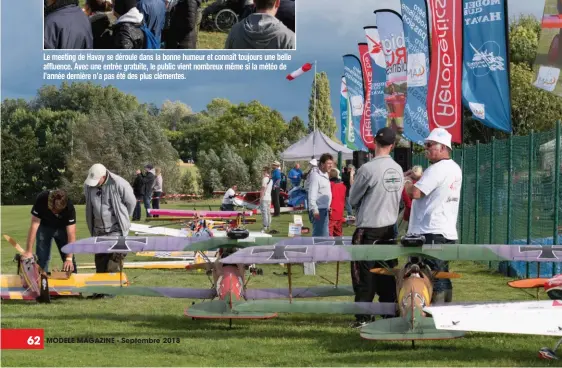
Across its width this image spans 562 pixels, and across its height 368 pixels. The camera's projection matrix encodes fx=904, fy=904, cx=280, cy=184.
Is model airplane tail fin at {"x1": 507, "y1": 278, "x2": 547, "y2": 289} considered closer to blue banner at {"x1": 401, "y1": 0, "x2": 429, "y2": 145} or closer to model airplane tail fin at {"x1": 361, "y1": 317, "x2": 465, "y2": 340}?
model airplane tail fin at {"x1": 361, "y1": 317, "x2": 465, "y2": 340}

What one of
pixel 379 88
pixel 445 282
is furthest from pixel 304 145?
pixel 445 282

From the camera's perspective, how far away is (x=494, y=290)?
11.9m

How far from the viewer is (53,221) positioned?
36.3 feet

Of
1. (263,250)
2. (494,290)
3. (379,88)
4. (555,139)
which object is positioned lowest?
(494,290)

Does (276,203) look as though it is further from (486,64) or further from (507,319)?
(507,319)

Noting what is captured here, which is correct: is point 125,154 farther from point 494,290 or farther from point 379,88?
point 494,290

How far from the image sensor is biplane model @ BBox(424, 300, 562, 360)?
6.76 m

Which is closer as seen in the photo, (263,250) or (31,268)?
(263,250)

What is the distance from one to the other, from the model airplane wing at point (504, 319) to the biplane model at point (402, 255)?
12.2 inches

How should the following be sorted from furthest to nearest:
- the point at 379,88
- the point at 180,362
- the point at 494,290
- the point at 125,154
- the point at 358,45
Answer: the point at 125,154
the point at 358,45
the point at 379,88
the point at 494,290
the point at 180,362

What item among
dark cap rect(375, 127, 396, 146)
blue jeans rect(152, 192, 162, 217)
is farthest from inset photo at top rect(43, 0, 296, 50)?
blue jeans rect(152, 192, 162, 217)

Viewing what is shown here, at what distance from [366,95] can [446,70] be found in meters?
12.4

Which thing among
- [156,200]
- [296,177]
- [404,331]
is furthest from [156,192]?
[404,331]

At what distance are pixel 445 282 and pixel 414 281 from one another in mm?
957
